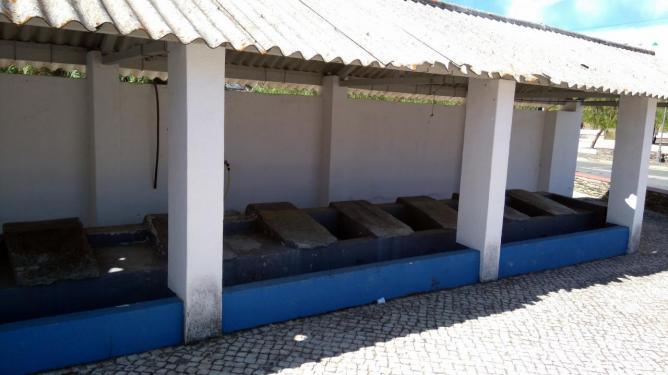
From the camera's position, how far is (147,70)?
7.14 metres

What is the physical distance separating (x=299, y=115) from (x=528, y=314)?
4810 millimetres

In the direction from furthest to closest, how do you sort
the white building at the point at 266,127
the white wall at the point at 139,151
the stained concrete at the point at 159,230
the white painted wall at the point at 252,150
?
1. the white wall at the point at 139,151
2. the white painted wall at the point at 252,150
3. the stained concrete at the point at 159,230
4. the white building at the point at 266,127

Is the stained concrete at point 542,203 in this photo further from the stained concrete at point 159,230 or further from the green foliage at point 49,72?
the green foliage at point 49,72

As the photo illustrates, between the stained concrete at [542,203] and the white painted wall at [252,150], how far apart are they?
75.7 inches

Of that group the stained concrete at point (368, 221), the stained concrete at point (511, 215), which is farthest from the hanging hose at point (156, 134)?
the stained concrete at point (511, 215)

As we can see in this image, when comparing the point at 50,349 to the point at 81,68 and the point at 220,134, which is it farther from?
the point at 81,68

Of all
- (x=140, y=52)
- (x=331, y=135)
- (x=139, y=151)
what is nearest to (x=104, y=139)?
(x=139, y=151)

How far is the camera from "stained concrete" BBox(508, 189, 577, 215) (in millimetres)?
7830

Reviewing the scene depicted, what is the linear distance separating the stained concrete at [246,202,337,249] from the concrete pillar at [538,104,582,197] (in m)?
7.41

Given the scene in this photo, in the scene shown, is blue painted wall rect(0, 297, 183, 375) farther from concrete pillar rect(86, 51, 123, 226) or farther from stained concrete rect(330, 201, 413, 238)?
concrete pillar rect(86, 51, 123, 226)

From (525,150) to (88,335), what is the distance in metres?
9.94

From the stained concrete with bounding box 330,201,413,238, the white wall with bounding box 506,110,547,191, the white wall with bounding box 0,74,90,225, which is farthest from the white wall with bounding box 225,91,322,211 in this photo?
the white wall with bounding box 506,110,547,191

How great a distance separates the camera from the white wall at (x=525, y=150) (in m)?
11.1

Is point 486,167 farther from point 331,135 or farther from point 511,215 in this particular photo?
point 331,135
